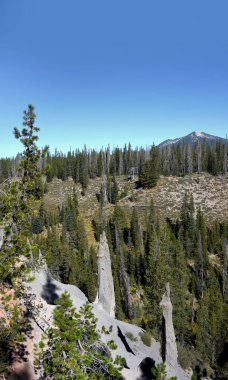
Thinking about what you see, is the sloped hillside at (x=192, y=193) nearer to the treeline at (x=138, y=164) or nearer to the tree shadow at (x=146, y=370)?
the treeline at (x=138, y=164)

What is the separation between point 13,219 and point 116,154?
134952mm

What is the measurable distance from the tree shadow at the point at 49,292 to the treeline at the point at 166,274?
790 centimetres

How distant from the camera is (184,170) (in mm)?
128625

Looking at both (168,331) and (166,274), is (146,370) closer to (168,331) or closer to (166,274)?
(168,331)

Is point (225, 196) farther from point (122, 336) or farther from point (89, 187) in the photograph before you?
point (122, 336)

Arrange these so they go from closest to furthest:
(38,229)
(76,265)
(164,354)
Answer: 1. (164,354)
2. (76,265)
3. (38,229)

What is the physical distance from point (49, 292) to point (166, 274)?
69.7 ft

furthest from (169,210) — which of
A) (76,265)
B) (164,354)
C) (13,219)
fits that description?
(13,219)

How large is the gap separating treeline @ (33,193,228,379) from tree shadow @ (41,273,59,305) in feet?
25.9

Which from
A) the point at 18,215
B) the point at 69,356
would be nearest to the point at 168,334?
the point at 69,356

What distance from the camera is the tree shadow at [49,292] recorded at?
30.8 m

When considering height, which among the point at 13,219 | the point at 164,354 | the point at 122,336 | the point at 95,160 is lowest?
the point at 122,336

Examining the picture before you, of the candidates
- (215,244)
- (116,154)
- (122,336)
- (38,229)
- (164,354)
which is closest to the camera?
(164,354)

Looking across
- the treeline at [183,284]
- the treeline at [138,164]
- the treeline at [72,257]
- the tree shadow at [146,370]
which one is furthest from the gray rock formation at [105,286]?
the treeline at [138,164]
